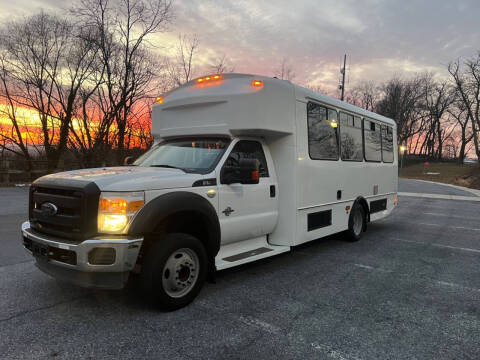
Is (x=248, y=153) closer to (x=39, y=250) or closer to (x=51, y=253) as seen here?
(x=51, y=253)

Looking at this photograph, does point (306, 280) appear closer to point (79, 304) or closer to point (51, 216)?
point (79, 304)

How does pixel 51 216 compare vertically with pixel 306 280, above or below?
above

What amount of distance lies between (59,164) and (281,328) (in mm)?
21569

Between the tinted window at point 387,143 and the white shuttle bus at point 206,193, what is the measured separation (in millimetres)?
1870

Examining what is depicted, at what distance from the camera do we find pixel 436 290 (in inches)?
184

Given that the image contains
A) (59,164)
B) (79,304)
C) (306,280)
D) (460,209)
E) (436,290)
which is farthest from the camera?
(59,164)

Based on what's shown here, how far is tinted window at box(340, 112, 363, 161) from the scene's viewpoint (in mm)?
6961

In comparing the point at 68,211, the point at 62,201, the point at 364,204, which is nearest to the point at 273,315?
the point at 68,211

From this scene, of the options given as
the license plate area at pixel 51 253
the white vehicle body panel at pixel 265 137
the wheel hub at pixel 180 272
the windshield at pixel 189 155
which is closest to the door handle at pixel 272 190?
the white vehicle body panel at pixel 265 137

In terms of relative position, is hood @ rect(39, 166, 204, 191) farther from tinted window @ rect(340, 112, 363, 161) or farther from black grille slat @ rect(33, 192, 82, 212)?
tinted window @ rect(340, 112, 363, 161)

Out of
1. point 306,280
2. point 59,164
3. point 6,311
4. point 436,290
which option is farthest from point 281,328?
point 59,164

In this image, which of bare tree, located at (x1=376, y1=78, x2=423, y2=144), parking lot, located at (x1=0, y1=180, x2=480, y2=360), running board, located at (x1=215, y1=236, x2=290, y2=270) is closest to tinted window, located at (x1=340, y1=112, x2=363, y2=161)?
parking lot, located at (x1=0, y1=180, x2=480, y2=360)

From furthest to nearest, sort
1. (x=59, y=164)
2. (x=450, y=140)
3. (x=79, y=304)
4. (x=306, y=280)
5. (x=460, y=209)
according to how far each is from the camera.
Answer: (x=450, y=140)
(x=59, y=164)
(x=460, y=209)
(x=306, y=280)
(x=79, y=304)

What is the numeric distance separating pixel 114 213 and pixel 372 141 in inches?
Answer: 266
